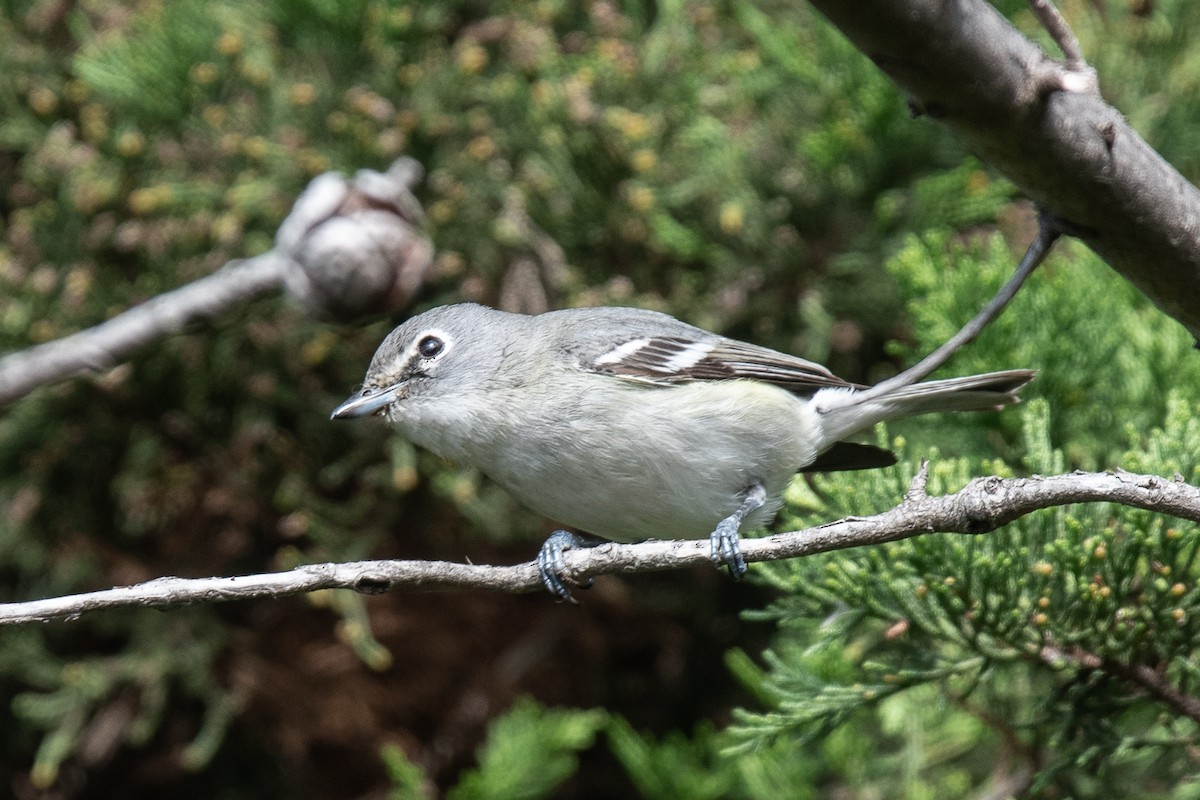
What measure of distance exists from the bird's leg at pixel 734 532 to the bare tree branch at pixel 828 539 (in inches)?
8.1

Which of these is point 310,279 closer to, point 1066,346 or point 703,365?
point 703,365

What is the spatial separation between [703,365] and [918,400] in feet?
1.34

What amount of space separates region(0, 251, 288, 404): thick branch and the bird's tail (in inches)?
46.8

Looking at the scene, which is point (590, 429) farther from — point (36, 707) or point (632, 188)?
point (36, 707)

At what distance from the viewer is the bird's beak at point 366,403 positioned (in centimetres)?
220

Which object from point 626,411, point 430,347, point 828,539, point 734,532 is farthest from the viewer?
point 430,347

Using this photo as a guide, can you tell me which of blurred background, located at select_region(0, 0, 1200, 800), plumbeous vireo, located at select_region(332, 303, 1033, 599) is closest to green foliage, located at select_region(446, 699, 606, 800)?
blurred background, located at select_region(0, 0, 1200, 800)

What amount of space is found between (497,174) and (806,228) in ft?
2.51

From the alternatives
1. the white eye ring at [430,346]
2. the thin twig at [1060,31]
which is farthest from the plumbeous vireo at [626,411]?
the thin twig at [1060,31]

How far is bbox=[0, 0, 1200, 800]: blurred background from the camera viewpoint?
272 centimetres

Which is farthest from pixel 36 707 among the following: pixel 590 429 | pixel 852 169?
pixel 852 169

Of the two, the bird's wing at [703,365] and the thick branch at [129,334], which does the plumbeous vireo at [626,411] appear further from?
the thick branch at [129,334]

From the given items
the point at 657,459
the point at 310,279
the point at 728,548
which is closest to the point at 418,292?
the point at 657,459

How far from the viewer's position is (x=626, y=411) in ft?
6.84
